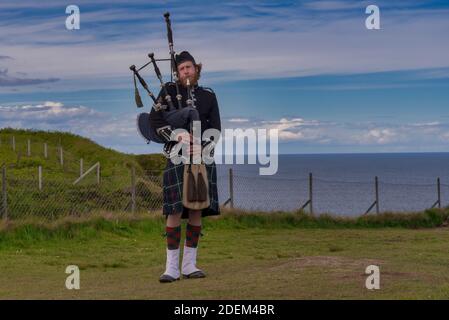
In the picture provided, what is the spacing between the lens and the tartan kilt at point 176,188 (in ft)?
31.5

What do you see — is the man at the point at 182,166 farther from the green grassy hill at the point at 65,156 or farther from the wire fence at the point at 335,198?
the green grassy hill at the point at 65,156

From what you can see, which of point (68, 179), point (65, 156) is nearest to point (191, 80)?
point (68, 179)

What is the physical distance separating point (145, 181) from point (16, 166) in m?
13.1

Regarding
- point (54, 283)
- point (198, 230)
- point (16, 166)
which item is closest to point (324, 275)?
point (198, 230)

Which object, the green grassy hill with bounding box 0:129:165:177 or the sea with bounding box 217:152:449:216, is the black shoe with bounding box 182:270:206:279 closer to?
the sea with bounding box 217:152:449:216

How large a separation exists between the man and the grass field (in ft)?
1.55

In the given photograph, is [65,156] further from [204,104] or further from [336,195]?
[336,195]

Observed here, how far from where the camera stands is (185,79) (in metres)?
9.62

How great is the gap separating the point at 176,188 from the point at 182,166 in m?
0.27

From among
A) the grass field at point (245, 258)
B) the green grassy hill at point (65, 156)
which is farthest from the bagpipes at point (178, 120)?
the green grassy hill at point (65, 156)

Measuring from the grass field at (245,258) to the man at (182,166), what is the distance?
47 centimetres

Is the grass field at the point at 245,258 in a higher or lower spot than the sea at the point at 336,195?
higher

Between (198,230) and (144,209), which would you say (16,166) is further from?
(198,230)

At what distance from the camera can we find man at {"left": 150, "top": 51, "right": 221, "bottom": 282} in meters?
9.51
